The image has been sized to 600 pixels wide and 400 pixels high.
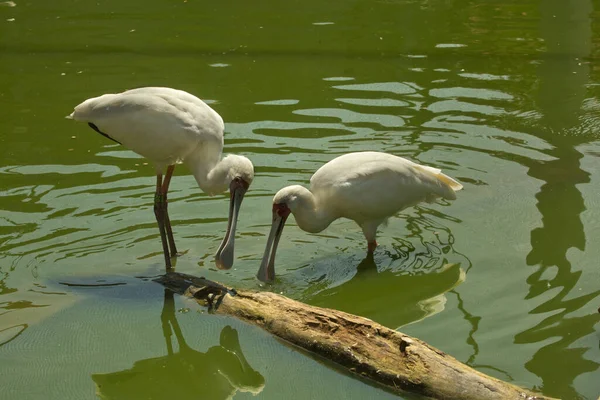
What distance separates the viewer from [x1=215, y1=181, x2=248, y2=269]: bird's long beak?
21.5 ft

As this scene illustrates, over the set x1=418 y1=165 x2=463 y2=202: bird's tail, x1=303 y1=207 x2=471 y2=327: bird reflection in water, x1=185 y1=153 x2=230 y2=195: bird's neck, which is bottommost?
x1=303 y1=207 x2=471 y2=327: bird reflection in water

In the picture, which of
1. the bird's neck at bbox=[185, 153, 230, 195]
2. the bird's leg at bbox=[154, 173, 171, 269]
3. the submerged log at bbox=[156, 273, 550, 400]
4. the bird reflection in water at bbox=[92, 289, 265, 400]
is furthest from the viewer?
the bird's leg at bbox=[154, 173, 171, 269]

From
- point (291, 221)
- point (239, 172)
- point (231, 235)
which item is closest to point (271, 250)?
point (231, 235)

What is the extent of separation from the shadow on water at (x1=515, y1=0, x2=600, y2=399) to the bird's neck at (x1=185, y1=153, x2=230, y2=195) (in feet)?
6.98

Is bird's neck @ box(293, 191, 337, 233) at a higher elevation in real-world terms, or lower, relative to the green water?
higher

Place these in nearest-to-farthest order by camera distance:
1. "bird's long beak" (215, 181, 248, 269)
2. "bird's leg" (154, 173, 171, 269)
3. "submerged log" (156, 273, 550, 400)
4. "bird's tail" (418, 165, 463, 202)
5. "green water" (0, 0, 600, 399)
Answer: "submerged log" (156, 273, 550, 400) → "green water" (0, 0, 600, 399) → "bird's long beak" (215, 181, 248, 269) → "bird's leg" (154, 173, 171, 269) → "bird's tail" (418, 165, 463, 202)

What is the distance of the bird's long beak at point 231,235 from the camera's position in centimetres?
655

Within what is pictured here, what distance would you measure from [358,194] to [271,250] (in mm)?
751

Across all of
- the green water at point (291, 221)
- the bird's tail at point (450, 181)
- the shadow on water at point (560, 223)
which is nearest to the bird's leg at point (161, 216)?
the green water at point (291, 221)

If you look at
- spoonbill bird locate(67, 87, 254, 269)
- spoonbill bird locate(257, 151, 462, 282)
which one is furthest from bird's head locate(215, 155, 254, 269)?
spoonbill bird locate(257, 151, 462, 282)

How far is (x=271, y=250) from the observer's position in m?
6.72

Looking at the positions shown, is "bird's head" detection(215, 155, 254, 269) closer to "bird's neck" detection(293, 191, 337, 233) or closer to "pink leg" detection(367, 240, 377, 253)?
"bird's neck" detection(293, 191, 337, 233)

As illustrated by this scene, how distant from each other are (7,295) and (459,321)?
2.85m

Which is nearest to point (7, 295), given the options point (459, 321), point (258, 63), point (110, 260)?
point (110, 260)
